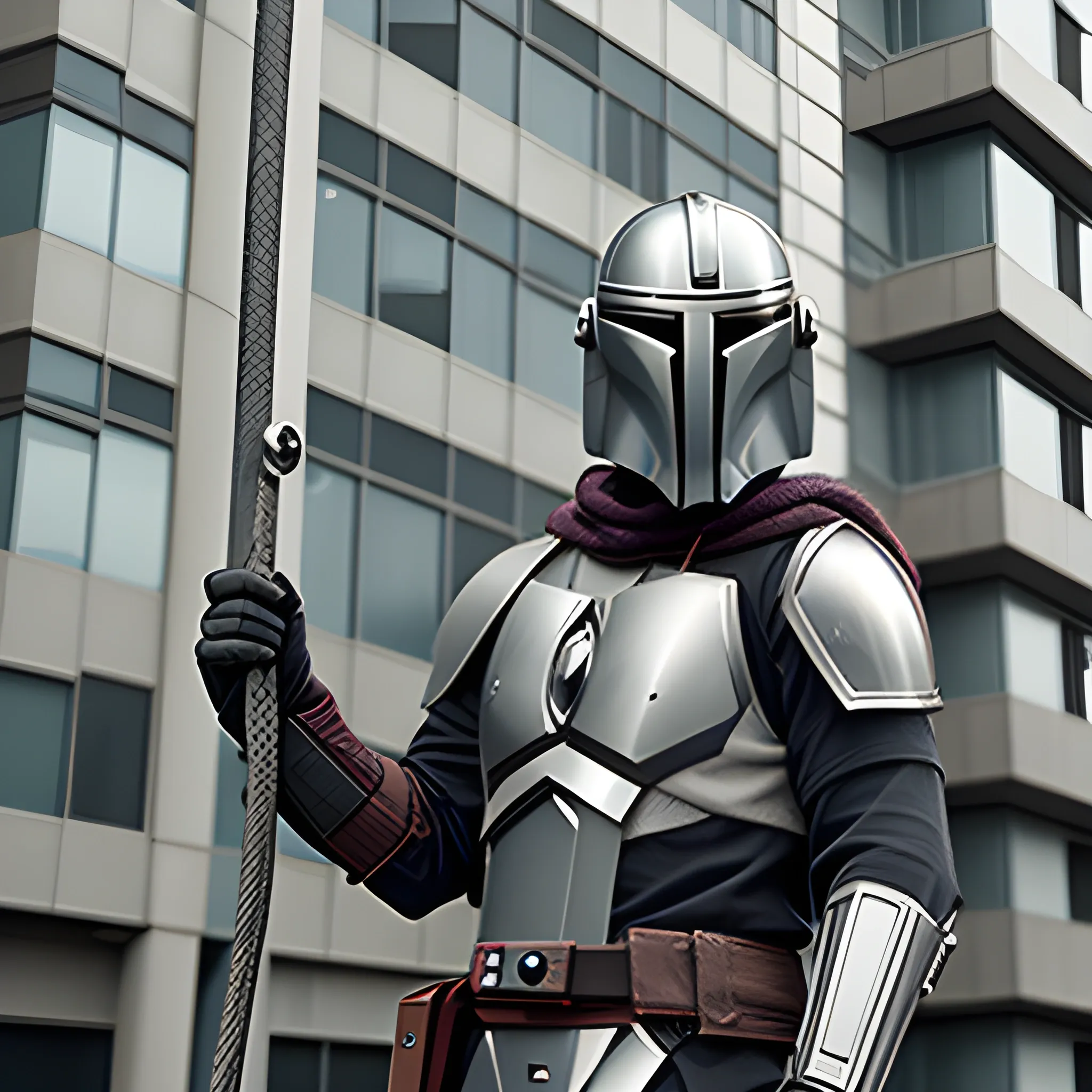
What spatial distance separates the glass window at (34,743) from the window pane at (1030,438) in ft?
42.6

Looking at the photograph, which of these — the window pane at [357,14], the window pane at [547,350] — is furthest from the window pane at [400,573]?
the window pane at [357,14]

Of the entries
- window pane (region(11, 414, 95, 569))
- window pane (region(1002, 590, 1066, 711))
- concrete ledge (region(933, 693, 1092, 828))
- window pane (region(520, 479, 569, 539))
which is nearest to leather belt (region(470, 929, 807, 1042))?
window pane (region(11, 414, 95, 569))

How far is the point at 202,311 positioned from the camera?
1301cm

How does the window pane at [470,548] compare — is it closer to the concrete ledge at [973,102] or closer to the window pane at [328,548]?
the window pane at [328,548]

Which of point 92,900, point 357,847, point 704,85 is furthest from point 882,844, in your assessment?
A: point 704,85

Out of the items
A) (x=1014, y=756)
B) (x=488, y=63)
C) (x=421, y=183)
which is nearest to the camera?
(x=421, y=183)

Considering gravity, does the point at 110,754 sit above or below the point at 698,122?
below

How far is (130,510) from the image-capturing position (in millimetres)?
12305

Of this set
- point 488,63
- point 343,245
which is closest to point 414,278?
point 343,245

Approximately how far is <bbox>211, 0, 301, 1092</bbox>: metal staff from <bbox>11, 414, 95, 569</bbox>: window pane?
9045 millimetres

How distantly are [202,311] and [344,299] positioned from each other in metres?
1.54

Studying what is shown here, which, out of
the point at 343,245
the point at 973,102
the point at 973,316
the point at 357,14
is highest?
the point at 973,102

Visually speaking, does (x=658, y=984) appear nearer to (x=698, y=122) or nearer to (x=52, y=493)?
(x=52, y=493)

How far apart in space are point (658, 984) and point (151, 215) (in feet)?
35.1
